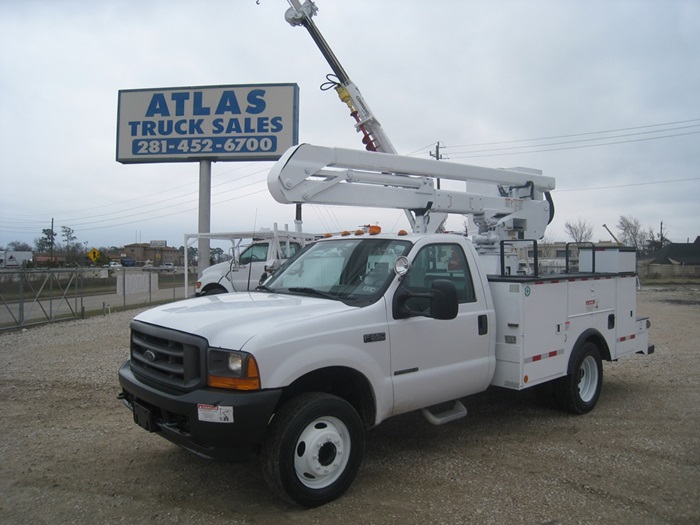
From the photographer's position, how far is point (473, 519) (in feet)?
11.5

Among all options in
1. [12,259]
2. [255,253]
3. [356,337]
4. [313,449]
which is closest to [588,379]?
[356,337]

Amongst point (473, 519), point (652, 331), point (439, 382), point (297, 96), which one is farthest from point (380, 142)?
point (473, 519)

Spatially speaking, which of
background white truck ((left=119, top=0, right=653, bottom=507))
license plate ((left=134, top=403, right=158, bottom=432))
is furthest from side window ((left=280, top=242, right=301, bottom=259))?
license plate ((left=134, top=403, right=158, bottom=432))

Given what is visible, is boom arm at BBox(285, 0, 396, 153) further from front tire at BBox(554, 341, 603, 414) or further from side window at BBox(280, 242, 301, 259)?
front tire at BBox(554, 341, 603, 414)

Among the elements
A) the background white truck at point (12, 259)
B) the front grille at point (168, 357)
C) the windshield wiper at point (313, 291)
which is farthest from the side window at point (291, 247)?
the background white truck at point (12, 259)

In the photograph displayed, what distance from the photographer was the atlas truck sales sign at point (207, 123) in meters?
17.0

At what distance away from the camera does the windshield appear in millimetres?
4246

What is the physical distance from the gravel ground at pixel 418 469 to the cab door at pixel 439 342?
2.08 feet

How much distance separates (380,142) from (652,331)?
32.2 ft

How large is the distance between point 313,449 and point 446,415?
1492 mm

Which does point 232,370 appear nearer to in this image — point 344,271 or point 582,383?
point 344,271

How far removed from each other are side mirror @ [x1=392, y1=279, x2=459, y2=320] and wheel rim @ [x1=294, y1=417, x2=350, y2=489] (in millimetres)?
973

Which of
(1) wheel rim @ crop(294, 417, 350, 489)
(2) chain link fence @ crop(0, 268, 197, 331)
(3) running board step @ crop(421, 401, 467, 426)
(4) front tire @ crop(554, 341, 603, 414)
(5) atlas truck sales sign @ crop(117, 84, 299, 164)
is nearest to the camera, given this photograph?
(1) wheel rim @ crop(294, 417, 350, 489)

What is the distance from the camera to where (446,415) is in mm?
4582
